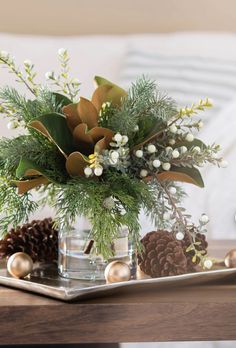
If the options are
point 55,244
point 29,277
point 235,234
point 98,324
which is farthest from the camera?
point 235,234

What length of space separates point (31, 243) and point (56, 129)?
0.21 meters

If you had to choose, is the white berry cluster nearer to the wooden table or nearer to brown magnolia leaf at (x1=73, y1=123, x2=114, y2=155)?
brown magnolia leaf at (x1=73, y1=123, x2=114, y2=155)

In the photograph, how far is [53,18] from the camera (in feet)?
7.90

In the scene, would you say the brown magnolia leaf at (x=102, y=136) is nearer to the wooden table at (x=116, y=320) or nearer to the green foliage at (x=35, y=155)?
the green foliage at (x=35, y=155)

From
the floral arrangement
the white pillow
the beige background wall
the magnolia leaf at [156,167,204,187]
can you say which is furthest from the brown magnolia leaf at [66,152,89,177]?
the beige background wall

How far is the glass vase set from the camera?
917 millimetres

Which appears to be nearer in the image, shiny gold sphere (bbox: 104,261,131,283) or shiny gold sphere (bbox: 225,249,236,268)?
shiny gold sphere (bbox: 104,261,131,283)

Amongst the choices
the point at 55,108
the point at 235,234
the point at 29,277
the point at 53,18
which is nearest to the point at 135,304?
the point at 29,277

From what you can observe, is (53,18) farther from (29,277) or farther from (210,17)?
(29,277)

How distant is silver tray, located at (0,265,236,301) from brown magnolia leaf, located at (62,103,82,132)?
0.66 feet

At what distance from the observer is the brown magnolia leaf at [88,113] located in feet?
2.96

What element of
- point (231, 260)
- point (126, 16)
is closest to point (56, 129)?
point (231, 260)

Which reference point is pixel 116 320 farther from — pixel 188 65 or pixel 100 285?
pixel 188 65

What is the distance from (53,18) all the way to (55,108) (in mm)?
1527
